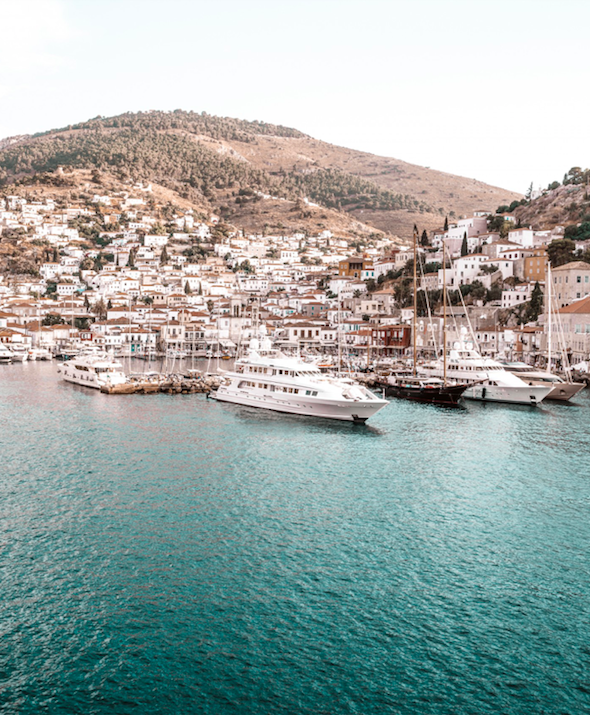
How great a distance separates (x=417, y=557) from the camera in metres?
17.3

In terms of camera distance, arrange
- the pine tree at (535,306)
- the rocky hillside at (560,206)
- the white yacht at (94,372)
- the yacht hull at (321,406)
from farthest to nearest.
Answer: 1. the rocky hillside at (560,206)
2. the pine tree at (535,306)
3. the white yacht at (94,372)
4. the yacht hull at (321,406)

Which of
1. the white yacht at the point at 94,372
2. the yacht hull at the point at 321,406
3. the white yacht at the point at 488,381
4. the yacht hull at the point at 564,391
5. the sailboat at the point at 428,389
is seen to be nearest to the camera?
the yacht hull at the point at 321,406

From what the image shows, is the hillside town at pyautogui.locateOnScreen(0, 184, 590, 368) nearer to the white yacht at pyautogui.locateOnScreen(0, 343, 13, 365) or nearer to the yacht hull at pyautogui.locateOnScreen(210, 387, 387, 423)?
the white yacht at pyautogui.locateOnScreen(0, 343, 13, 365)

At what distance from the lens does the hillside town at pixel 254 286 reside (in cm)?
7531

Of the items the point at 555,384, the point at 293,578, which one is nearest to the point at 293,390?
the point at 555,384

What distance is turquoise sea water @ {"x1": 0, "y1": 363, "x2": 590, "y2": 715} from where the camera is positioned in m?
11.7

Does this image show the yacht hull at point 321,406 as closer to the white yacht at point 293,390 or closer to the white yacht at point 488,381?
the white yacht at point 293,390

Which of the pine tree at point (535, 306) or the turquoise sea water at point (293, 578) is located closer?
the turquoise sea water at point (293, 578)

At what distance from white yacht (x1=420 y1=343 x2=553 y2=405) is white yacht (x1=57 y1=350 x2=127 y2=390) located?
2690 centimetres

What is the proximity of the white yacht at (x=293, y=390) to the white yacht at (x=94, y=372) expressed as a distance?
1116 centimetres

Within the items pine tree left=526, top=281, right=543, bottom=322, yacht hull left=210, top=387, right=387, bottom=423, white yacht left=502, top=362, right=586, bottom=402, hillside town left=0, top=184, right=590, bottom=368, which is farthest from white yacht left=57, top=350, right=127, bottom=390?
pine tree left=526, top=281, right=543, bottom=322

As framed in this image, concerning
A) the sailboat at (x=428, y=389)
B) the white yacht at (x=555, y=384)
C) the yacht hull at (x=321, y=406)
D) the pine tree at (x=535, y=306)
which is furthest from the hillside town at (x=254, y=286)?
the yacht hull at (x=321, y=406)

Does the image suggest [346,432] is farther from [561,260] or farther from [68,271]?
[68,271]

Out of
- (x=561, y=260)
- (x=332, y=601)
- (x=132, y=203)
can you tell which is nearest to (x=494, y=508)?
(x=332, y=601)
